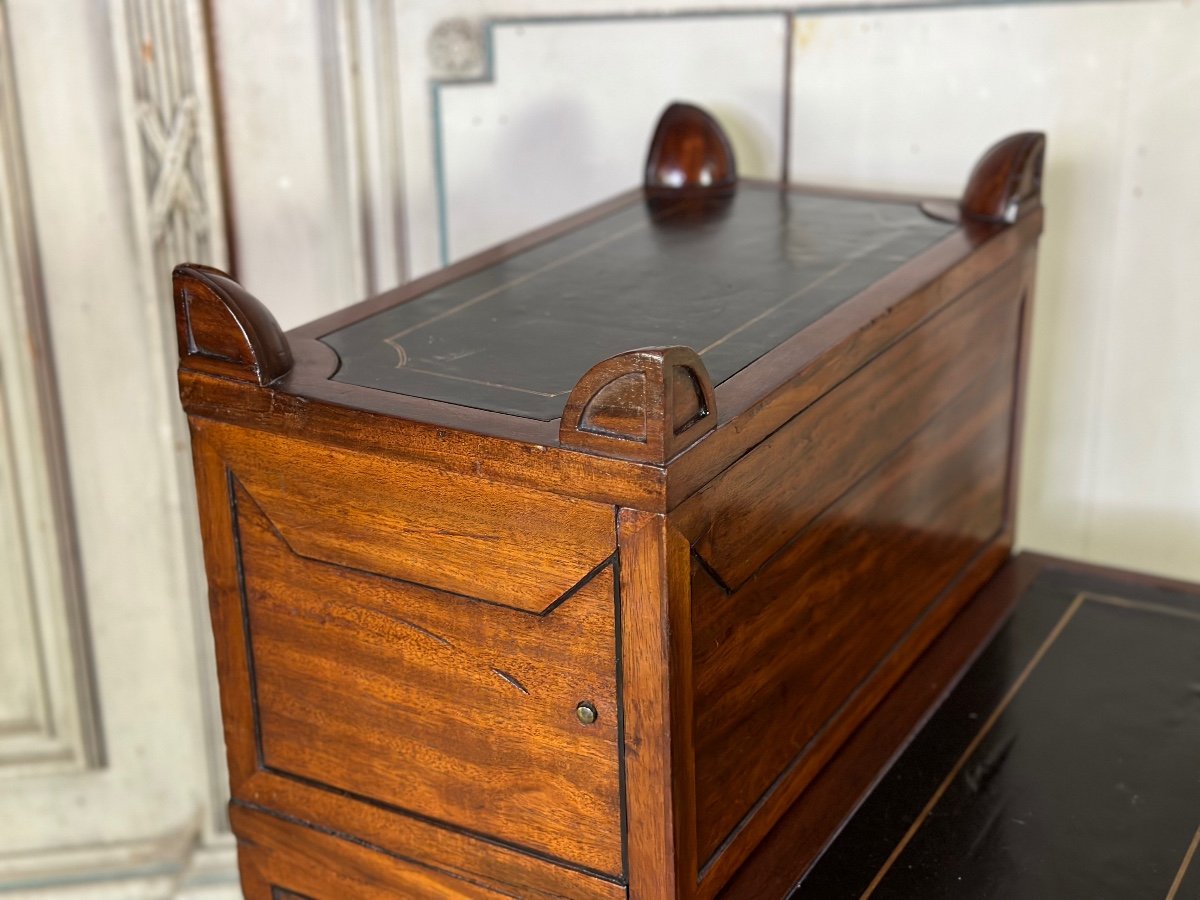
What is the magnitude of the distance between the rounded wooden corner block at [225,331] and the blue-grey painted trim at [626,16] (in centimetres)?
107

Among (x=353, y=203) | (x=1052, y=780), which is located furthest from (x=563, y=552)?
(x=353, y=203)

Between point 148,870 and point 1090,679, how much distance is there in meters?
1.79

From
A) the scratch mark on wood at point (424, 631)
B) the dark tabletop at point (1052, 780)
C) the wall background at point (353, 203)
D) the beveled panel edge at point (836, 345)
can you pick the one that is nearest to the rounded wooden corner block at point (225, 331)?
the scratch mark on wood at point (424, 631)

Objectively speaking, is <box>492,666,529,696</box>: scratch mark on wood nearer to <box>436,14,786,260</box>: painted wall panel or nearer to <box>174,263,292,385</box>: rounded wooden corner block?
<box>174,263,292,385</box>: rounded wooden corner block

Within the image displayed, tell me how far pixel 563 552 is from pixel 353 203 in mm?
1373

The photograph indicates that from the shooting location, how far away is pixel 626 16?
212cm

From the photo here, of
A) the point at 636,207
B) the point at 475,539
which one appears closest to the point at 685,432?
the point at 475,539

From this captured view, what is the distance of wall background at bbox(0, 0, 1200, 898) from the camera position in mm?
1903

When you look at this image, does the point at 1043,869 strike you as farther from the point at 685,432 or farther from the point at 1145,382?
the point at 1145,382

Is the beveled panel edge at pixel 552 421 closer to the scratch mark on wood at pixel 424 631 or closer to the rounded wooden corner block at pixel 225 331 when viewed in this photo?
the rounded wooden corner block at pixel 225 331

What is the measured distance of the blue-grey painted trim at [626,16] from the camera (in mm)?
1896

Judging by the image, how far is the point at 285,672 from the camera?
4.27 ft

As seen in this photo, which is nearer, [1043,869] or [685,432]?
[685,432]

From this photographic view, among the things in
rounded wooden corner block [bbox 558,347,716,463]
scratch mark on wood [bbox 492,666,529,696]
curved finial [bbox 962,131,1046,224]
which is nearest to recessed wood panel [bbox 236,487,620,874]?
scratch mark on wood [bbox 492,666,529,696]
